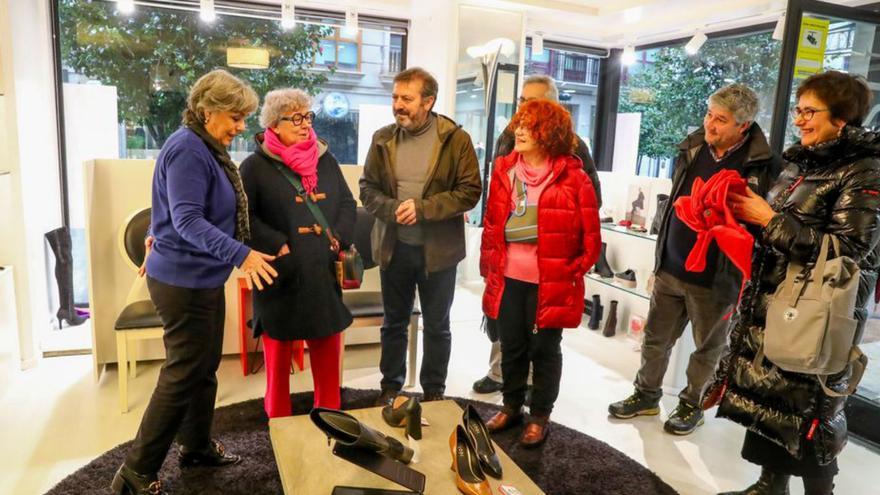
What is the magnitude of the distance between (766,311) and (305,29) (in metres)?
3.66

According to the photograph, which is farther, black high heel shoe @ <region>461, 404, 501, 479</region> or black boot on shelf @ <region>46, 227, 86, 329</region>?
black boot on shelf @ <region>46, 227, 86, 329</region>

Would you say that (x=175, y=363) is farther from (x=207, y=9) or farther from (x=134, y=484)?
(x=207, y=9)

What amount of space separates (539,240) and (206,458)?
145cm

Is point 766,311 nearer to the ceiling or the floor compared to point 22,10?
nearer to the floor

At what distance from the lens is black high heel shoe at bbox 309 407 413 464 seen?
5.19 ft

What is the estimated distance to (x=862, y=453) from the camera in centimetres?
261

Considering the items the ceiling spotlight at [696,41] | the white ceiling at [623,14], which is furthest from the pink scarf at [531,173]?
the ceiling spotlight at [696,41]

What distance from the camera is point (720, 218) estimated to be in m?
2.00

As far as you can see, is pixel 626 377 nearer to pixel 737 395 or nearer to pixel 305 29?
pixel 737 395

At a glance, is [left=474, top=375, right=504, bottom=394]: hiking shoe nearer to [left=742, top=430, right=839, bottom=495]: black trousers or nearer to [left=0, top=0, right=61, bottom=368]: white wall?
[left=742, top=430, right=839, bottom=495]: black trousers

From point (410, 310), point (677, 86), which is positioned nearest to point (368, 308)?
point (410, 310)

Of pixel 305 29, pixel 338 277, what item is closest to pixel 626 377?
pixel 338 277

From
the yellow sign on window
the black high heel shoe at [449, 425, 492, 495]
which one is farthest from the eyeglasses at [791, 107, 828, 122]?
the black high heel shoe at [449, 425, 492, 495]

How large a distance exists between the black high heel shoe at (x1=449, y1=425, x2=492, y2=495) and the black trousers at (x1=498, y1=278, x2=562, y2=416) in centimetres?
77
